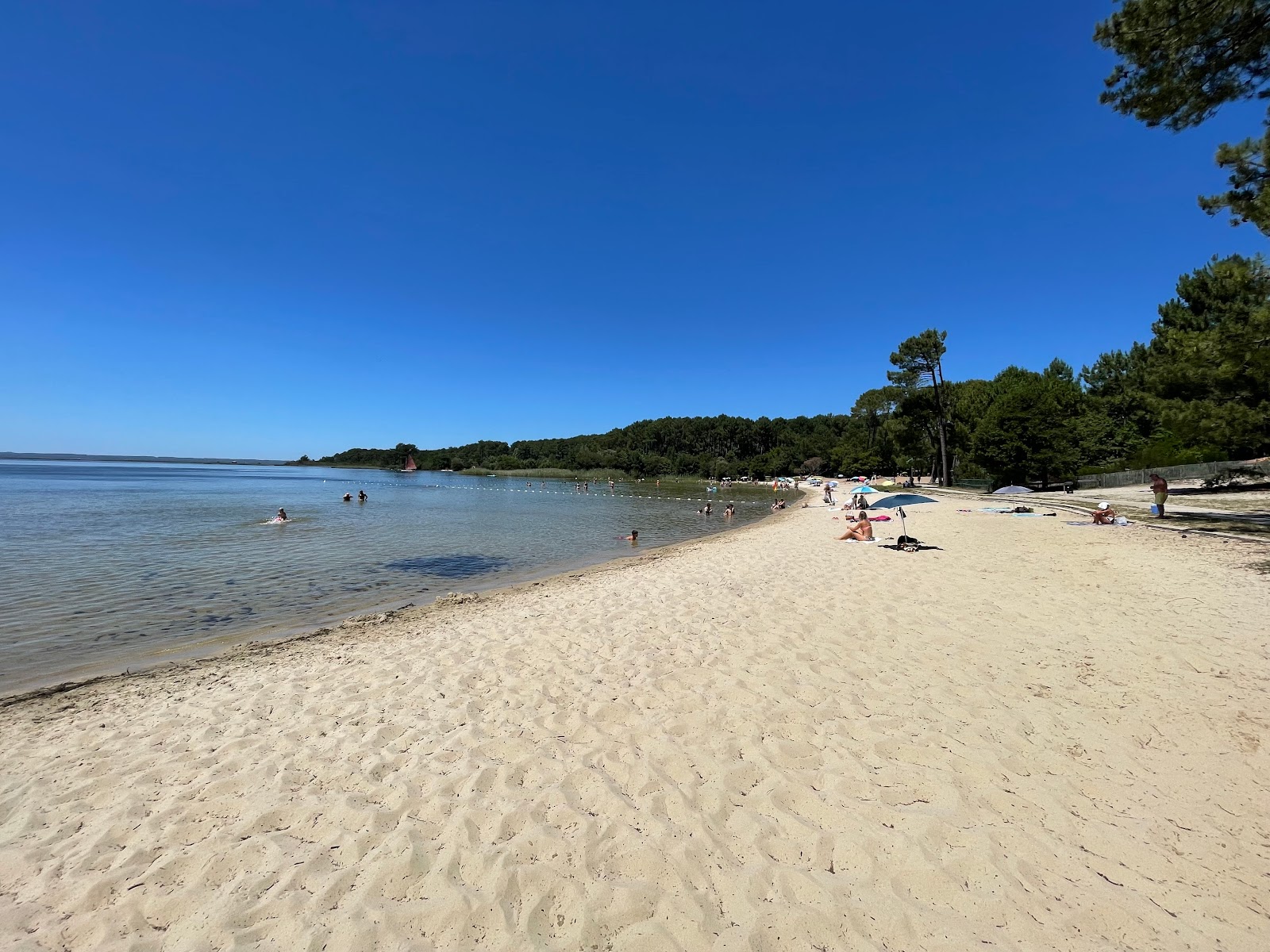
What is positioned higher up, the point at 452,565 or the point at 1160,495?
the point at 1160,495

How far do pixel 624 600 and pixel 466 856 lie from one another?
267 inches

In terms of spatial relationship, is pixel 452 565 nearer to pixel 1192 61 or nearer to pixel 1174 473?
pixel 1192 61

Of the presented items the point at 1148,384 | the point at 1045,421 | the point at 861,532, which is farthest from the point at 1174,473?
the point at 861,532

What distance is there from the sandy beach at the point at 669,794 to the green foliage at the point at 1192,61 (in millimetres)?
8388

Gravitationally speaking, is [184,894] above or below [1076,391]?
below

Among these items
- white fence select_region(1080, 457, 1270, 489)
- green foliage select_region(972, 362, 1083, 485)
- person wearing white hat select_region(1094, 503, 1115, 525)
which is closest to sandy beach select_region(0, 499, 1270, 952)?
person wearing white hat select_region(1094, 503, 1115, 525)

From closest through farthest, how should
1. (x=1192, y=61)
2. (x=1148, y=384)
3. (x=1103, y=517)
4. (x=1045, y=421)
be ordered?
(x=1192, y=61) → (x=1148, y=384) → (x=1103, y=517) → (x=1045, y=421)

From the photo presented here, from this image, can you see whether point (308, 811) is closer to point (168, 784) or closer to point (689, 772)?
point (168, 784)

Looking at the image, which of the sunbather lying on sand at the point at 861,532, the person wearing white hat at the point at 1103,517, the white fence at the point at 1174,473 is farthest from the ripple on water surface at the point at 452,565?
the white fence at the point at 1174,473

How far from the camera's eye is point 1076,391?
55125mm

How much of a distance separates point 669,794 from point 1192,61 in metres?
13.9

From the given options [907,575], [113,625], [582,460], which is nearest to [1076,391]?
[907,575]

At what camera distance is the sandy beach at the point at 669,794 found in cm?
284

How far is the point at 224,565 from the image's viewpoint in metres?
16.2
